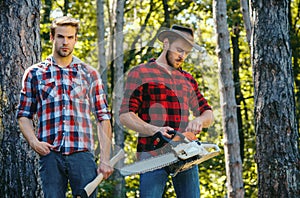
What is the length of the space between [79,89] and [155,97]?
1.58 feet

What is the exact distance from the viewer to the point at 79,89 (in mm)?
3535

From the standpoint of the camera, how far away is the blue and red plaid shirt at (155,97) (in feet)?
12.0

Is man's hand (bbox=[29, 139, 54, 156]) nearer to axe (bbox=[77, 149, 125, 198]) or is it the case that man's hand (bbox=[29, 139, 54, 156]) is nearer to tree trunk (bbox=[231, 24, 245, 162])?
axe (bbox=[77, 149, 125, 198])

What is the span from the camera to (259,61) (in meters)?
6.03

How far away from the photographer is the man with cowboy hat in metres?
3.62

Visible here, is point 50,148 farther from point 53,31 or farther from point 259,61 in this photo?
point 259,61

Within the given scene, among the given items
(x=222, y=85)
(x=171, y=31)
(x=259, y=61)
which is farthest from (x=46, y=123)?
(x=222, y=85)

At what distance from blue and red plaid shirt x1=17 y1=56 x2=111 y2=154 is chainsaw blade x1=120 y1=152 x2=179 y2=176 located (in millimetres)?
279

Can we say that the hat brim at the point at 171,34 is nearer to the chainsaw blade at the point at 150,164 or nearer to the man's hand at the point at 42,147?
the chainsaw blade at the point at 150,164

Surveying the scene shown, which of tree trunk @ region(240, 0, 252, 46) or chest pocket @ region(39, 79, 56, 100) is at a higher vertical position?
tree trunk @ region(240, 0, 252, 46)

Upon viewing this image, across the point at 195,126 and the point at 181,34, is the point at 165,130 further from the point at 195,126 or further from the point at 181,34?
the point at 181,34

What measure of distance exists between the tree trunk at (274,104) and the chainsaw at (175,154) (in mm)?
2486

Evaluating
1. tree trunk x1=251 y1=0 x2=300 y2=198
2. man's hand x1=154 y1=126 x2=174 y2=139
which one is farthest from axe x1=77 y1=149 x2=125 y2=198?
tree trunk x1=251 y1=0 x2=300 y2=198

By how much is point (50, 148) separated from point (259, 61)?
10.4 ft
